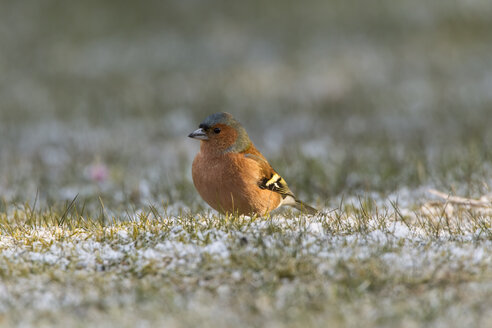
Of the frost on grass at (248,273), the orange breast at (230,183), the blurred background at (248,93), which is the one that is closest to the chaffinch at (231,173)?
the orange breast at (230,183)

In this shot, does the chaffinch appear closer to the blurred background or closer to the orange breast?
the orange breast

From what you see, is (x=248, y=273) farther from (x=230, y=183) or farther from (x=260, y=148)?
(x=260, y=148)

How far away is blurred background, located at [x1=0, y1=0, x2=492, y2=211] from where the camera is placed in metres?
7.94

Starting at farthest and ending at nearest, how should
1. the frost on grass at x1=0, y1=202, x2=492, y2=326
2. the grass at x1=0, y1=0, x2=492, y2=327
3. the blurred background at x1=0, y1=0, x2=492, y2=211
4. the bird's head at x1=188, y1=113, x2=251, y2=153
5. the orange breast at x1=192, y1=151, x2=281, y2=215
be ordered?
the blurred background at x1=0, y1=0, x2=492, y2=211 → the bird's head at x1=188, y1=113, x2=251, y2=153 → the orange breast at x1=192, y1=151, x2=281, y2=215 → the grass at x1=0, y1=0, x2=492, y2=327 → the frost on grass at x1=0, y1=202, x2=492, y2=326

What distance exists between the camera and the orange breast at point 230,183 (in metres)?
5.36

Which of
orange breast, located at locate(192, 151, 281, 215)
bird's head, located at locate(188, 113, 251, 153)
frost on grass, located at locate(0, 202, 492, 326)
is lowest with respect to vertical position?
frost on grass, located at locate(0, 202, 492, 326)

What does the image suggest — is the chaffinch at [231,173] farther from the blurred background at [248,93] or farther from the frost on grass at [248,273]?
the blurred background at [248,93]

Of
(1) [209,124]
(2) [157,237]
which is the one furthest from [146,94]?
(2) [157,237]

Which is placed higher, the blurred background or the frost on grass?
the blurred background

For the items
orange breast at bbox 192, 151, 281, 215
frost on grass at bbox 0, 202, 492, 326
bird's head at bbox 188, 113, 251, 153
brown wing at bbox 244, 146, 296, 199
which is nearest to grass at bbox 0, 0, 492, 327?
frost on grass at bbox 0, 202, 492, 326

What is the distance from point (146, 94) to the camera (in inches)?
504

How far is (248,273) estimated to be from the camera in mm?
4062

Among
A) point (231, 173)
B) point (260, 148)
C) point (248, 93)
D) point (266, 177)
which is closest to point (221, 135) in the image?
point (231, 173)

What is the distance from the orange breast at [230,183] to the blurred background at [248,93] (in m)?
1.10
